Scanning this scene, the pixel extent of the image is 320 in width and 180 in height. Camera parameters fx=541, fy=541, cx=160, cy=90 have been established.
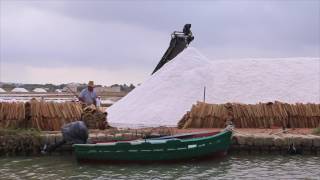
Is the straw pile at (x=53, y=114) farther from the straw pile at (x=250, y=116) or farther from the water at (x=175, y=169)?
the straw pile at (x=250, y=116)

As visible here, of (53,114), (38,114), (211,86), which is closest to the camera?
(38,114)

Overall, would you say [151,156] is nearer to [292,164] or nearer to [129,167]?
[129,167]

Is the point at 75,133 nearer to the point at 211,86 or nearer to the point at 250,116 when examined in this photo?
the point at 250,116

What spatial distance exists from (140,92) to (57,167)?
37.5ft

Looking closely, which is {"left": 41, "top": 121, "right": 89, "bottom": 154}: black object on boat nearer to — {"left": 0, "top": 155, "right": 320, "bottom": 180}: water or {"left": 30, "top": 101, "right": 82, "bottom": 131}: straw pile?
{"left": 0, "top": 155, "right": 320, "bottom": 180}: water

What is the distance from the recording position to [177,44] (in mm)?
30438

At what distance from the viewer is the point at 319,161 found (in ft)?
52.0

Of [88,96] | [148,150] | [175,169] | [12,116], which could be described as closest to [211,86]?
[88,96]

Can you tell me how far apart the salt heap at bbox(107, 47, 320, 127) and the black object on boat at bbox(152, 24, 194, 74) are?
7.15 feet

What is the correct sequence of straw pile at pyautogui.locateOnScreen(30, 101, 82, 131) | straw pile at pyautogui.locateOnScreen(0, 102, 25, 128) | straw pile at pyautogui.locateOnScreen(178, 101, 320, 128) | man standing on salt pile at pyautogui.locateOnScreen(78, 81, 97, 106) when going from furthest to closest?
straw pile at pyautogui.locateOnScreen(178, 101, 320, 128) → man standing on salt pile at pyautogui.locateOnScreen(78, 81, 97, 106) → straw pile at pyautogui.locateOnScreen(30, 101, 82, 131) → straw pile at pyautogui.locateOnScreen(0, 102, 25, 128)

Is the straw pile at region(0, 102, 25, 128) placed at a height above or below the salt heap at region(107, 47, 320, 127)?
below

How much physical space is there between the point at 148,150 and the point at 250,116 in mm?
6070

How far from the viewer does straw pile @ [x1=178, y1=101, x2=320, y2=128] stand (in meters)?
20.1

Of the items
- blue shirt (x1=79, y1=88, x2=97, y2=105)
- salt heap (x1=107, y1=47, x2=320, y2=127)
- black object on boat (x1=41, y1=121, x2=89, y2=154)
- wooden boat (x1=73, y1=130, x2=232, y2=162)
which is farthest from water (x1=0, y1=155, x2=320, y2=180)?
salt heap (x1=107, y1=47, x2=320, y2=127)
